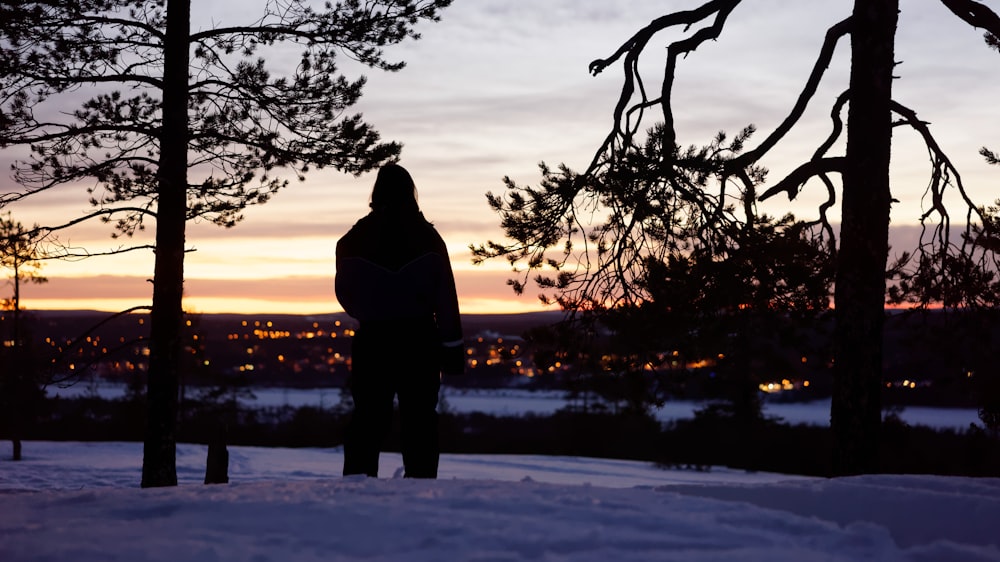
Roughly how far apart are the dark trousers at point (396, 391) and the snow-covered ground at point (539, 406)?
151 ft

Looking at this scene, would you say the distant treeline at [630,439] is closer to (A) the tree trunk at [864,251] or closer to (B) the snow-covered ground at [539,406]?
(B) the snow-covered ground at [539,406]

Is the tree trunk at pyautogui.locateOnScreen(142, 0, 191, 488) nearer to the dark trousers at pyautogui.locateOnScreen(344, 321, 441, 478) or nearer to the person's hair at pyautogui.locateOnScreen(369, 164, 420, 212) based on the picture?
the dark trousers at pyautogui.locateOnScreen(344, 321, 441, 478)

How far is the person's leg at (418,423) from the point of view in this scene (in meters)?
5.36

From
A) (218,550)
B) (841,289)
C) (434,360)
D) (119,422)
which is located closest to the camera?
(218,550)

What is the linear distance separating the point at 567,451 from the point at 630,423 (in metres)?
3.39

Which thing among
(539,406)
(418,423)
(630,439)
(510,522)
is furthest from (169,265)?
(539,406)

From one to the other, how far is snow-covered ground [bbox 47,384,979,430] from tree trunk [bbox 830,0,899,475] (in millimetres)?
42705

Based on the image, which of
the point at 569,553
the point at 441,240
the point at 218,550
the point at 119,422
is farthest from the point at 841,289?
the point at 119,422

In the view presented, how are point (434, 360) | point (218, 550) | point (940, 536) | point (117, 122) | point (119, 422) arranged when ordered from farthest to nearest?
point (119, 422)
point (117, 122)
point (434, 360)
point (940, 536)
point (218, 550)

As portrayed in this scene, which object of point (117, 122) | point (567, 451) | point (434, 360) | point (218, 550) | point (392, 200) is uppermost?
point (117, 122)

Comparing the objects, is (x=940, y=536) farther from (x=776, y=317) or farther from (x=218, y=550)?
(x=776, y=317)

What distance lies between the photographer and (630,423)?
4494 centimetres

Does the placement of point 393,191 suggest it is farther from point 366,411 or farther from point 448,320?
point 366,411

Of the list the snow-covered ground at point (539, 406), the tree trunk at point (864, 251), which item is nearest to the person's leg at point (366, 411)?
the tree trunk at point (864, 251)
